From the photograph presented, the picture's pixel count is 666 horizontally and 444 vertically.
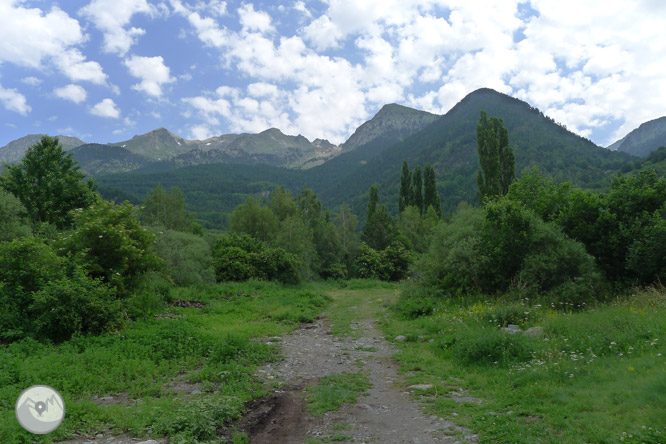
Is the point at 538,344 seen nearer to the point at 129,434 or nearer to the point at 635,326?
the point at 635,326

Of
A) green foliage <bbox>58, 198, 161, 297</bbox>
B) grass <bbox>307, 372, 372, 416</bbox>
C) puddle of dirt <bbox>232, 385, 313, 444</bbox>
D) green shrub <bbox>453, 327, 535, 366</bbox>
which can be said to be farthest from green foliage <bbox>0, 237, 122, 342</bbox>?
green shrub <bbox>453, 327, 535, 366</bbox>

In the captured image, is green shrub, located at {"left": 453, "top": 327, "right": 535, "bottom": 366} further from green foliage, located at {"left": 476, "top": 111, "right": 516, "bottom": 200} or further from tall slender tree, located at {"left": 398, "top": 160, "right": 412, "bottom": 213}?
tall slender tree, located at {"left": 398, "top": 160, "right": 412, "bottom": 213}

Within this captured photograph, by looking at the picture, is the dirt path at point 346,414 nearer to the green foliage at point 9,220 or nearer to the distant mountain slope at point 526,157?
the green foliage at point 9,220

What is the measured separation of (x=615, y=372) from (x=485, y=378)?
244cm

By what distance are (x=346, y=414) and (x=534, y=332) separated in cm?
664

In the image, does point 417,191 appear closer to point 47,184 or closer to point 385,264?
point 385,264

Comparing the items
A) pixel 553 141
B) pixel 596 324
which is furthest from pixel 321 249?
pixel 553 141

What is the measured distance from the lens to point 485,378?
319 inches

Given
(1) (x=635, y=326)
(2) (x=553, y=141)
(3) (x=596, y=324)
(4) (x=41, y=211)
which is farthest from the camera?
(2) (x=553, y=141)

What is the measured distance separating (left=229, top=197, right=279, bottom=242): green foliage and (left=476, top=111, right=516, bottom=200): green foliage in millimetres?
25952

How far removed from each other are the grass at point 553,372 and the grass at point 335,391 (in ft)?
4.33

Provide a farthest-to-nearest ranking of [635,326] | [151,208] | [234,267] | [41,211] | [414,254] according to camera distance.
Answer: [151,208], [414,254], [234,267], [41,211], [635,326]

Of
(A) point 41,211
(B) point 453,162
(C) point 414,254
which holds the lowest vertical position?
(C) point 414,254

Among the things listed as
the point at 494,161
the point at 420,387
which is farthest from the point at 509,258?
the point at 494,161
